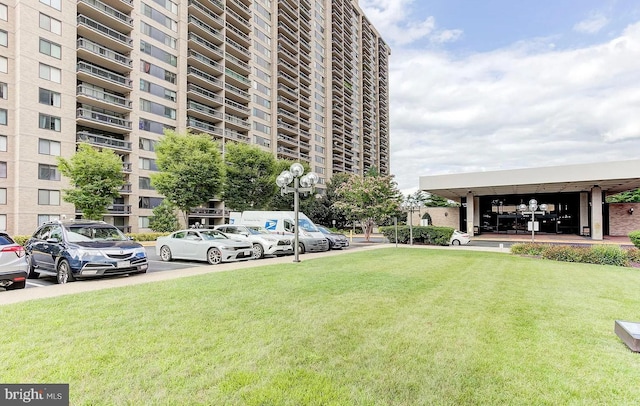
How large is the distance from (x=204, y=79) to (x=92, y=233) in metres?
35.7

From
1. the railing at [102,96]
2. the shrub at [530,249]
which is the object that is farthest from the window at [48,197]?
the shrub at [530,249]

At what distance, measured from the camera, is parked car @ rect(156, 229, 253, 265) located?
1373 cm

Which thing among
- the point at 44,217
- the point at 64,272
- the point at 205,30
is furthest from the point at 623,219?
the point at 44,217

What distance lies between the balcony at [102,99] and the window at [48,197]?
28.6 feet

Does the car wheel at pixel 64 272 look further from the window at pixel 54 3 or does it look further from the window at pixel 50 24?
the window at pixel 54 3

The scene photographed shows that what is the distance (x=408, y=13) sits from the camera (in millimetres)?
16031

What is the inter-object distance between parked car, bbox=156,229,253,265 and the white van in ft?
Result: 13.5

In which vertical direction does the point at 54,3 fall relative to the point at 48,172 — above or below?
above

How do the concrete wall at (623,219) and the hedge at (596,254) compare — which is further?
the concrete wall at (623,219)

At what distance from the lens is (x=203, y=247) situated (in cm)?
1384

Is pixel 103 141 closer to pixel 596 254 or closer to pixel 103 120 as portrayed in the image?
pixel 103 120

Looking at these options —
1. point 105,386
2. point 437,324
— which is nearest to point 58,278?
point 105,386

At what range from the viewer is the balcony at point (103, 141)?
31375mm

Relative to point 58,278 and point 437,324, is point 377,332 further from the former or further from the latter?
point 58,278
